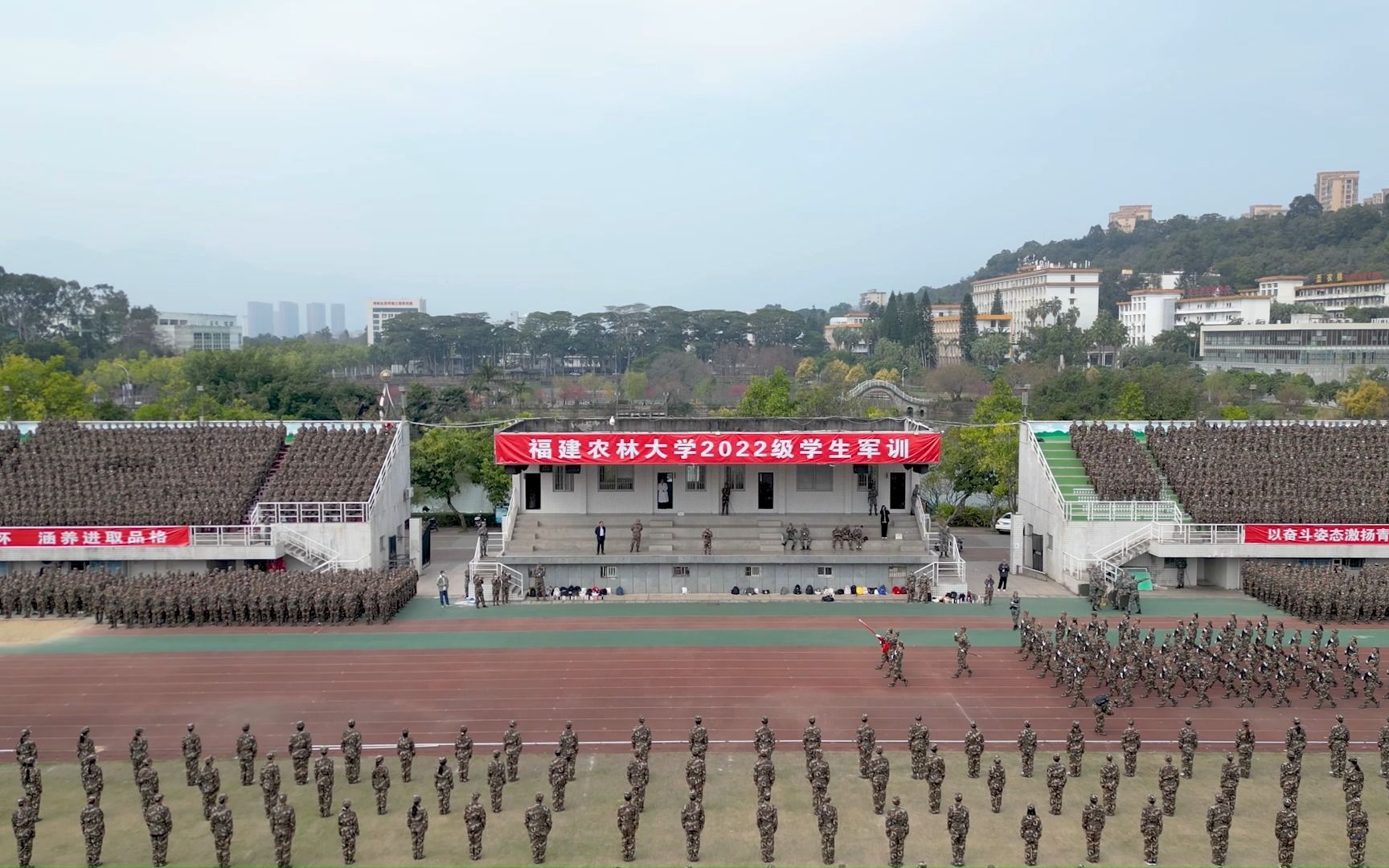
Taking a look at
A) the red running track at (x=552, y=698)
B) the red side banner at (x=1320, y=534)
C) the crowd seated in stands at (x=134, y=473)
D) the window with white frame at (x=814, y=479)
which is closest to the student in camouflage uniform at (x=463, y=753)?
the red running track at (x=552, y=698)

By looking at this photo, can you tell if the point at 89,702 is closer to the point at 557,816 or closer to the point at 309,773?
the point at 309,773

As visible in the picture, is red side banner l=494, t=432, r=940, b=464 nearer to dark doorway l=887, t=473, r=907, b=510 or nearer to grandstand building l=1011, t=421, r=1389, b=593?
dark doorway l=887, t=473, r=907, b=510

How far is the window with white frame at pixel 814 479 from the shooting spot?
30938mm

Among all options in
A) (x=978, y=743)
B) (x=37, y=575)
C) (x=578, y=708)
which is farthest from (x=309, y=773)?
(x=37, y=575)

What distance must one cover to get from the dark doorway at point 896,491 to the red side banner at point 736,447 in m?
1.74

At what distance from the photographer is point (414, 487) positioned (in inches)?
1532

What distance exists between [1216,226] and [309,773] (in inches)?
6635

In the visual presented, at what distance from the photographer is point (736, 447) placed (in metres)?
29.0

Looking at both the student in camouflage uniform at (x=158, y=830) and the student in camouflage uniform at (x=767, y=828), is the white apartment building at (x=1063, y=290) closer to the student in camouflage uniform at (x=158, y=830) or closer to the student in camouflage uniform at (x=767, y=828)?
the student in camouflage uniform at (x=767, y=828)

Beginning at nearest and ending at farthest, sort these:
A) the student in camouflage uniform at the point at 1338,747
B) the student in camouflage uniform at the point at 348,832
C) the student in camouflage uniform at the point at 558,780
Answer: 1. the student in camouflage uniform at the point at 348,832
2. the student in camouflage uniform at the point at 558,780
3. the student in camouflage uniform at the point at 1338,747

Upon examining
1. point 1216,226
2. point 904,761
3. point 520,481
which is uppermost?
point 1216,226

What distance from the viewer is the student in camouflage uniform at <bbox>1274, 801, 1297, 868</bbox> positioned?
12.9m

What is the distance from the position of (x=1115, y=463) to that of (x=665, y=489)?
13.4m

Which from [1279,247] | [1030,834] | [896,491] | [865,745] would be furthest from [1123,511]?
[1279,247]
